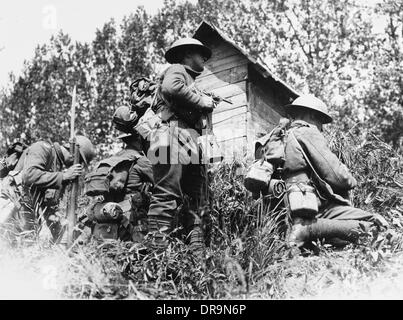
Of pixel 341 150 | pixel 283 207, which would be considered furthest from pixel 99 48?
pixel 283 207

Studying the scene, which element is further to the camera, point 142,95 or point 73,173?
point 142,95

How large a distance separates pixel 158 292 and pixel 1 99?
14.7 m

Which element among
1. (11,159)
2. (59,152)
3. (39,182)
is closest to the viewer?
(39,182)

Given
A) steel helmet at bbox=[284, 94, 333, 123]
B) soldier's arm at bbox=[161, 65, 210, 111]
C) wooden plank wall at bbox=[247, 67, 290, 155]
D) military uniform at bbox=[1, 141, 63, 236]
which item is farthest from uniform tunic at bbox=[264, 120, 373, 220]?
wooden plank wall at bbox=[247, 67, 290, 155]

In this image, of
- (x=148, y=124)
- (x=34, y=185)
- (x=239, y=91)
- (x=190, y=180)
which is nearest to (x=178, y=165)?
(x=190, y=180)

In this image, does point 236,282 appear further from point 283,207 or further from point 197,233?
point 283,207

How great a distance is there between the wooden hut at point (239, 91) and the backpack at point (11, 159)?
423 cm

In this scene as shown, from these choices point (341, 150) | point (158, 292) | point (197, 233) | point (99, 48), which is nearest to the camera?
point (158, 292)

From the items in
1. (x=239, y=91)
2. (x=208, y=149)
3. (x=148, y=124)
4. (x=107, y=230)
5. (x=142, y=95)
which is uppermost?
(x=239, y=91)

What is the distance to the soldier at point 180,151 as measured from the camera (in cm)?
560

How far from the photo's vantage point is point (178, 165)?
225 inches

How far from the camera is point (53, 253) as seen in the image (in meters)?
5.17

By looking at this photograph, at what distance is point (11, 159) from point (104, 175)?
1789mm

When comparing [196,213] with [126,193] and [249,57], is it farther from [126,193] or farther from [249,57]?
[249,57]
